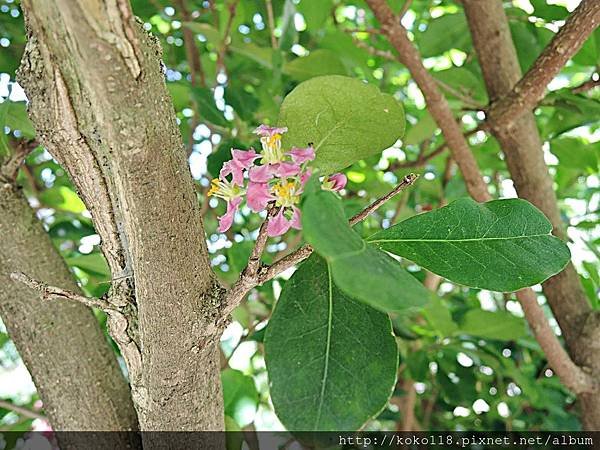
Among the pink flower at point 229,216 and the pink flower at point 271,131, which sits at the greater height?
the pink flower at point 271,131

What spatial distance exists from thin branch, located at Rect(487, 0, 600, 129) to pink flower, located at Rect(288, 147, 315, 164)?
0.39 meters

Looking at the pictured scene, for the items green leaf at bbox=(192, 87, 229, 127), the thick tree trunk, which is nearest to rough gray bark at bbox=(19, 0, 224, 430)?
green leaf at bbox=(192, 87, 229, 127)

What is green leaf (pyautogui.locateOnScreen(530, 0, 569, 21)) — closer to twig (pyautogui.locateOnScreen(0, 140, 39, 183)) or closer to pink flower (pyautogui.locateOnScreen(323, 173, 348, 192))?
pink flower (pyautogui.locateOnScreen(323, 173, 348, 192))

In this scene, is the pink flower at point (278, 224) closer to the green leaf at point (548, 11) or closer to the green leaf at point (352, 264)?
the green leaf at point (352, 264)

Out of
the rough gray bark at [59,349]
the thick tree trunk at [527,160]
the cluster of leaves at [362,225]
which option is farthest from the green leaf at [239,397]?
the thick tree trunk at [527,160]

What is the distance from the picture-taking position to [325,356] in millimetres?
455

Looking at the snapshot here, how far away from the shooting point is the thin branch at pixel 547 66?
2.33ft

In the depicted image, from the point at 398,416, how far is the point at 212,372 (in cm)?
89

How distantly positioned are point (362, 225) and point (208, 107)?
27 centimetres

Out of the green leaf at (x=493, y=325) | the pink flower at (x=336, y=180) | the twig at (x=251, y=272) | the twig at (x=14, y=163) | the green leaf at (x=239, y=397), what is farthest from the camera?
the green leaf at (x=493, y=325)

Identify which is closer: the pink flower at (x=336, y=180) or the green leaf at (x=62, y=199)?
the pink flower at (x=336, y=180)

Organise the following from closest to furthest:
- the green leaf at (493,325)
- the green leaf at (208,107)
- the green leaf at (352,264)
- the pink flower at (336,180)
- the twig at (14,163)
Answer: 1. the green leaf at (352,264)
2. the pink flower at (336,180)
3. the twig at (14,163)
4. the green leaf at (208,107)
5. the green leaf at (493,325)

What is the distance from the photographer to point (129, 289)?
0.53 meters

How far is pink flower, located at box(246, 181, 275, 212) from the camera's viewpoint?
0.50m
